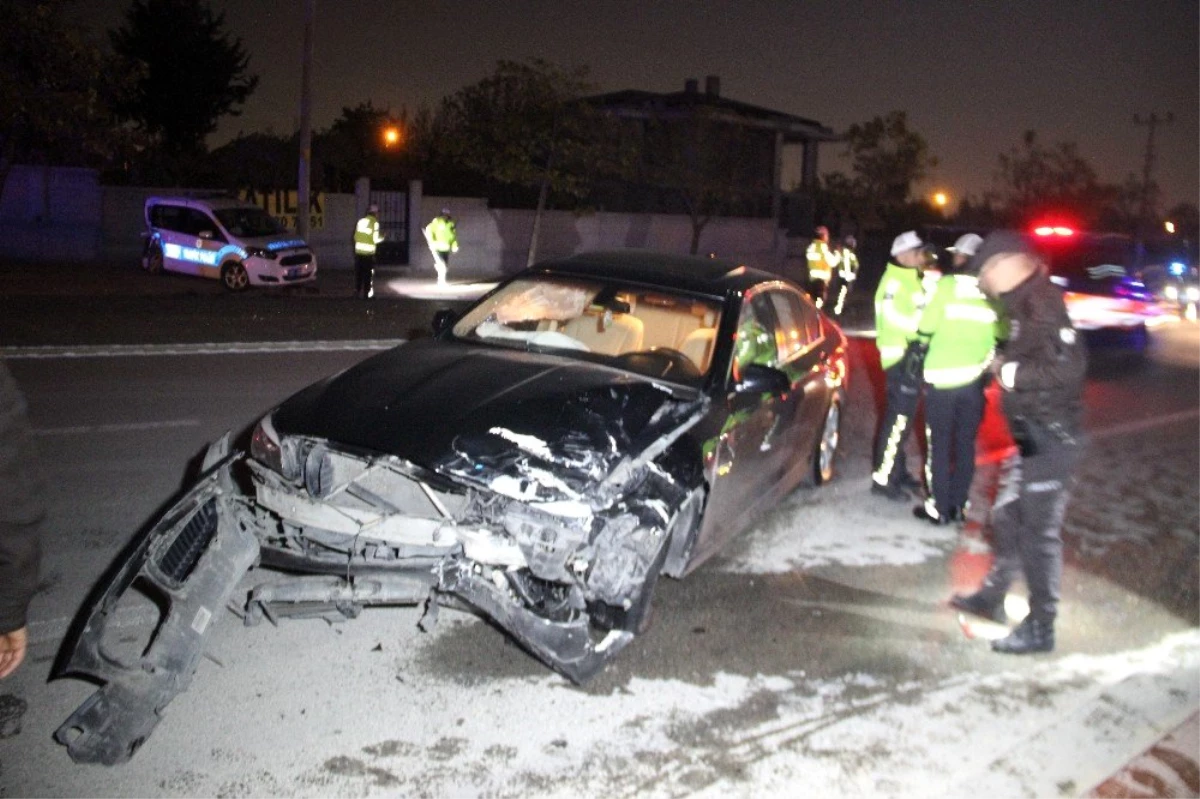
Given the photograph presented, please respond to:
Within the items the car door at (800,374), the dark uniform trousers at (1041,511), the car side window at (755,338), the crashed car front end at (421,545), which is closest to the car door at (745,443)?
the car side window at (755,338)

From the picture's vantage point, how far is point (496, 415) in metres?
4.89

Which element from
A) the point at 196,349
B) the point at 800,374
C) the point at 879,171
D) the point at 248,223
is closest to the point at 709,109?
the point at 879,171

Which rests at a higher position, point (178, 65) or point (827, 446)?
point (178, 65)

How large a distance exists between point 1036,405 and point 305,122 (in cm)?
2222

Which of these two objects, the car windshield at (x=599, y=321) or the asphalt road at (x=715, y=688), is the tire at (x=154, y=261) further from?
the car windshield at (x=599, y=321)

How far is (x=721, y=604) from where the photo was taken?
19.3ft

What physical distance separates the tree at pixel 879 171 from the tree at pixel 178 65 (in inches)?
851

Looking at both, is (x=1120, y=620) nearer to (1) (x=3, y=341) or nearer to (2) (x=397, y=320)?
(1) (x=3, y=341)

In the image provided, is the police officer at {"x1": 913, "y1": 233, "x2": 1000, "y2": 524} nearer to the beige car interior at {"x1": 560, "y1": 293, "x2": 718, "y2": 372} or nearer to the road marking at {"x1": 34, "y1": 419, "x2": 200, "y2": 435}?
the beige car interior at {"x1": 560, "y1": 293, "x2": 718, "y2": 372}

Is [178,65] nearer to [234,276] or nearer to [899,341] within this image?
[234,276]

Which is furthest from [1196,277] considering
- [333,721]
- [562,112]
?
[333,721]

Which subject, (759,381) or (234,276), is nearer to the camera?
(759,381)

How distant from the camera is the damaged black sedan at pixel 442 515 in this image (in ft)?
14.2

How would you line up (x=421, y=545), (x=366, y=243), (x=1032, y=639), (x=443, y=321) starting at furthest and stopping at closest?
(x=366, y=243)
(x=443, y=321)
(x=1032, y=639)
(x=421, y=545)
